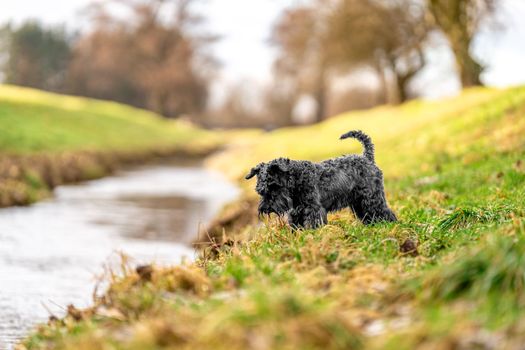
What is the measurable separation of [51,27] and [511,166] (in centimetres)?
7856

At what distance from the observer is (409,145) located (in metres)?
19.9

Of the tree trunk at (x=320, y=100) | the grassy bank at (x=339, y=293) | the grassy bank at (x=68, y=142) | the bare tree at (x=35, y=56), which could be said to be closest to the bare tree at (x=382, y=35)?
the grassy bank at (x=68, y=142)

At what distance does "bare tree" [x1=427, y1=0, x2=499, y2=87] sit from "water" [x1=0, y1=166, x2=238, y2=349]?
12456 mm

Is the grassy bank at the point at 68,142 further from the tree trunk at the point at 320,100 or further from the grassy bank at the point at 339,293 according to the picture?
the grassy bank at the point at 339,293

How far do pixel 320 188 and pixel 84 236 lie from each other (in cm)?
792

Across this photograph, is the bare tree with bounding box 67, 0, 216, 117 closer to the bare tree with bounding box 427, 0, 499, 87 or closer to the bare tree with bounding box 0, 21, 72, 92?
the bare tree with bounding box 0, 21, 72, 92

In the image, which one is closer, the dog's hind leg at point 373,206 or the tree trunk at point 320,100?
the dog's hind leg at point 373,206

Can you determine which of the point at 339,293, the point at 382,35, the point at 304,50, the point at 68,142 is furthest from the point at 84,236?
the point at 304,50

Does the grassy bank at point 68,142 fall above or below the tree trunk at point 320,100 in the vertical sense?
below

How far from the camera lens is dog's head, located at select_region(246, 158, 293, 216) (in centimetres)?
677

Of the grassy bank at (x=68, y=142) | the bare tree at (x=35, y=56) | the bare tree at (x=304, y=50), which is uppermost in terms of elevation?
the bare tree at (x=35, y=56)

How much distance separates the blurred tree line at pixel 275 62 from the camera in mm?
36000

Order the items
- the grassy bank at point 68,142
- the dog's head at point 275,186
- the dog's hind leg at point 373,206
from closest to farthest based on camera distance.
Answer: the dog's head at point 275,186
the dog's hind leg at point 373,206
the grassy bank at point 68,142

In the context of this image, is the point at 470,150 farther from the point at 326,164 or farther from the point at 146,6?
the point at 146,6
